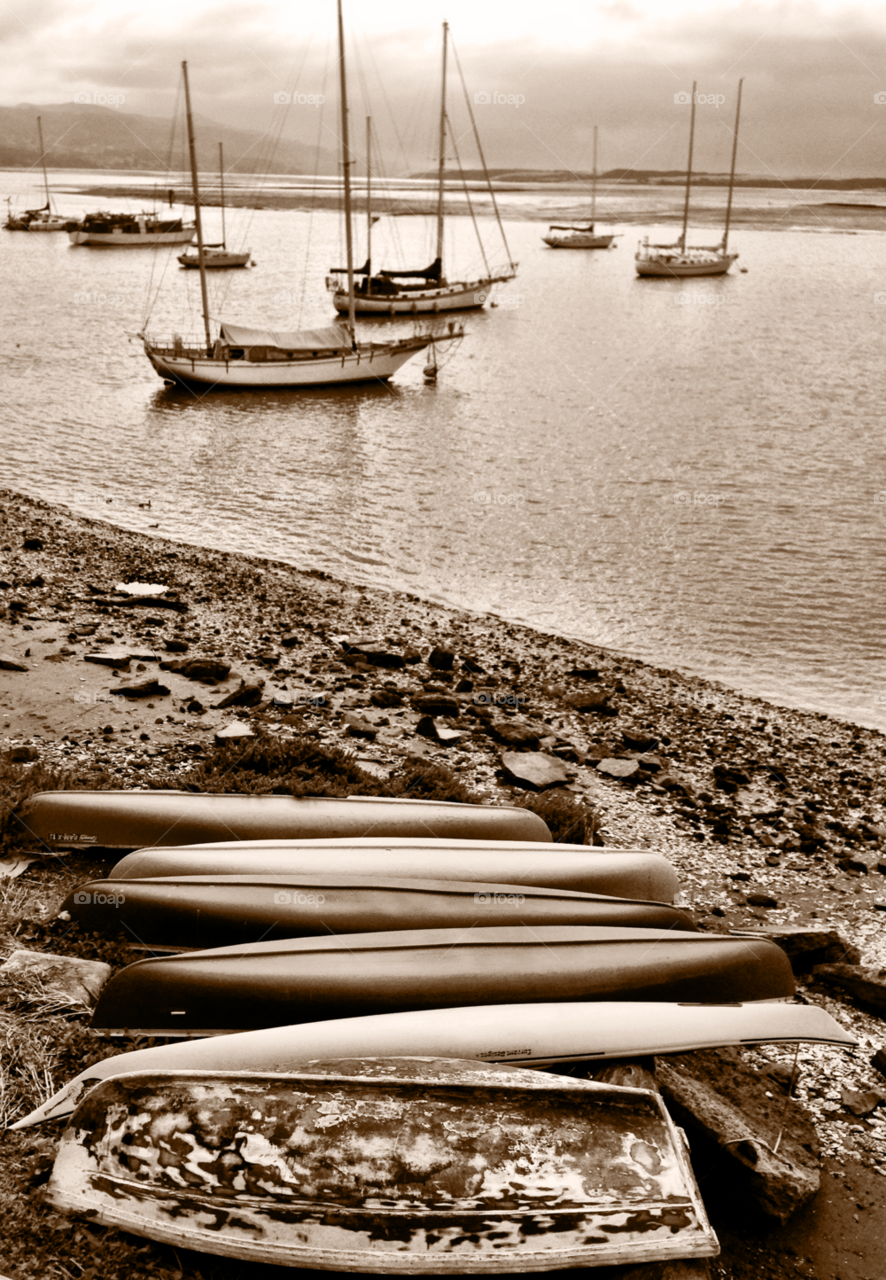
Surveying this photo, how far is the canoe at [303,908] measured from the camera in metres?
5.67

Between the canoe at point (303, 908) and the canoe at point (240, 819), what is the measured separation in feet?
2.36

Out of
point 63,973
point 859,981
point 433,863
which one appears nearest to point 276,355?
point 433,863

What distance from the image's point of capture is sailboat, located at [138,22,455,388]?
111 feet

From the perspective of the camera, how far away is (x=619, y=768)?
30.7 ft

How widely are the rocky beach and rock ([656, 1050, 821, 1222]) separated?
0.19ft

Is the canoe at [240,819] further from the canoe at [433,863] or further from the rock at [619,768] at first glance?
the rock at [619,768]

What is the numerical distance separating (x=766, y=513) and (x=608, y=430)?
9337mm

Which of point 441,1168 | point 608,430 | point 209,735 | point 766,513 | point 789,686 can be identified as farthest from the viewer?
point 608,430

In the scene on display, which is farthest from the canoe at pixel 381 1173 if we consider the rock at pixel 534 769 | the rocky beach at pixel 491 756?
the rock at pixel 534 769

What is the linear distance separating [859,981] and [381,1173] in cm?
400

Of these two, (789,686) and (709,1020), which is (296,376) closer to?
(789,686)

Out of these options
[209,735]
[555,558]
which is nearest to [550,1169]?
[209,735]

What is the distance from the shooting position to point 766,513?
72.2 ft

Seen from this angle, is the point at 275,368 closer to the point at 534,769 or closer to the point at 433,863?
the point at 534,769
